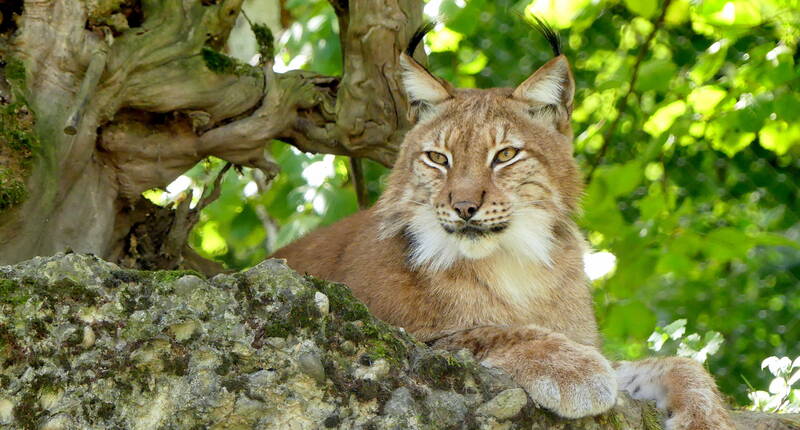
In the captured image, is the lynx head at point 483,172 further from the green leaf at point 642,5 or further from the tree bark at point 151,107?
the green leaf at point 642,5

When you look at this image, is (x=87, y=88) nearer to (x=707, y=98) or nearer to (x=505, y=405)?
(x=505, y=405)

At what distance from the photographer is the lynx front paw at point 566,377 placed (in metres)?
3.61

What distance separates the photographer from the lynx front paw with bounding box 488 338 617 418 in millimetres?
3613

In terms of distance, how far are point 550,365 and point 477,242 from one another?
871mm

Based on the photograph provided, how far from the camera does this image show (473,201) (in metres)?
4.47

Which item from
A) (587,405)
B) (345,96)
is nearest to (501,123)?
(345,96)

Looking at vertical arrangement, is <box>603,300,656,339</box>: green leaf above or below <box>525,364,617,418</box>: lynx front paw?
below

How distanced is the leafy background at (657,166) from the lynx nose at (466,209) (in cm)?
183

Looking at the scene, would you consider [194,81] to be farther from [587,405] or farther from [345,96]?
[587,405]

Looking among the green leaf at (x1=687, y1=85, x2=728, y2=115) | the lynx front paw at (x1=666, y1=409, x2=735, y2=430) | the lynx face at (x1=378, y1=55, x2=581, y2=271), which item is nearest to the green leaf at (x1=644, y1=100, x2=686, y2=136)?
the green leaf at (x1=687, y1=85, x2=728, y2=115)

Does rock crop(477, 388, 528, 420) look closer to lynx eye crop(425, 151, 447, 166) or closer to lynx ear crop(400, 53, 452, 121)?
lynx eye crop(425, 151, 447, 166)

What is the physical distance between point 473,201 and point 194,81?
5.39ft

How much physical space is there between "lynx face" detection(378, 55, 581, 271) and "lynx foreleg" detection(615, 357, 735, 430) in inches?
26.0

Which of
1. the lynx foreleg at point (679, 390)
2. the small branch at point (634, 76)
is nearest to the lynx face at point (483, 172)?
the lynx foreleg at point (679, 390)
